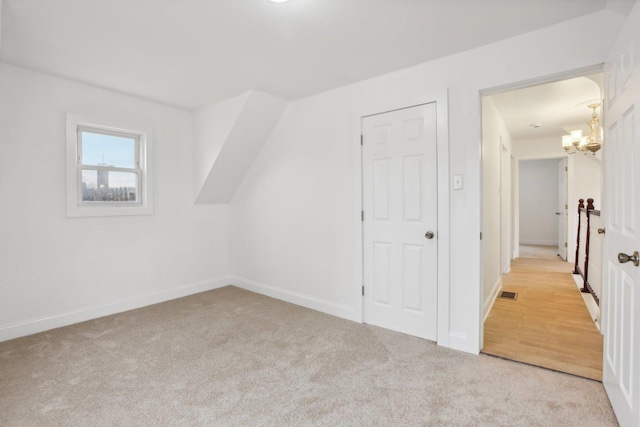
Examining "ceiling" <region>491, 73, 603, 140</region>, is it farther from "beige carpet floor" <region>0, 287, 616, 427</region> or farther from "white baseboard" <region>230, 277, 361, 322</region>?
"white baseboard" <region>230, 277, 361, 322</region>

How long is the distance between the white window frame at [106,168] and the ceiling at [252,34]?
1.55 ft

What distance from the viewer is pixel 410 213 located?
281 centimetres

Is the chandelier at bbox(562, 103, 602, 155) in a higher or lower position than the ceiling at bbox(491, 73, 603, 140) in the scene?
lower

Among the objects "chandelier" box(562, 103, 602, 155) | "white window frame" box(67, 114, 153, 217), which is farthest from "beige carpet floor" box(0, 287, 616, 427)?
"chandelier" box(562, 103, 602, 155)

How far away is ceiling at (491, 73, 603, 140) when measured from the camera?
344 cm

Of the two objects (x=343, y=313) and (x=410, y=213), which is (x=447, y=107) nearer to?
(x=410, y=213)

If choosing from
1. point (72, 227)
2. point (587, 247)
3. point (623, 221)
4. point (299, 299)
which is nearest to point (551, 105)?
point (587, 247)

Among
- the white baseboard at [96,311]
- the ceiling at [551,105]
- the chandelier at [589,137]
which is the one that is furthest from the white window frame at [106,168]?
the chandelier at [589,137]

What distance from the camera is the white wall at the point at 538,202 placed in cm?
809

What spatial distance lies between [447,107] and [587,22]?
931 millimetres

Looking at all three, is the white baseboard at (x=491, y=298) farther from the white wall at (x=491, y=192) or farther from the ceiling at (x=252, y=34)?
the ceiling at (x=252, y=34)

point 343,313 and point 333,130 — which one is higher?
point 333,130

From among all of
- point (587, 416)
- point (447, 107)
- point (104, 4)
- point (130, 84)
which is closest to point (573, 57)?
point (447, 107)

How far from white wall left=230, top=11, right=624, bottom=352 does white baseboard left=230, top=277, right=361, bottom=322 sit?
0.05 ft
